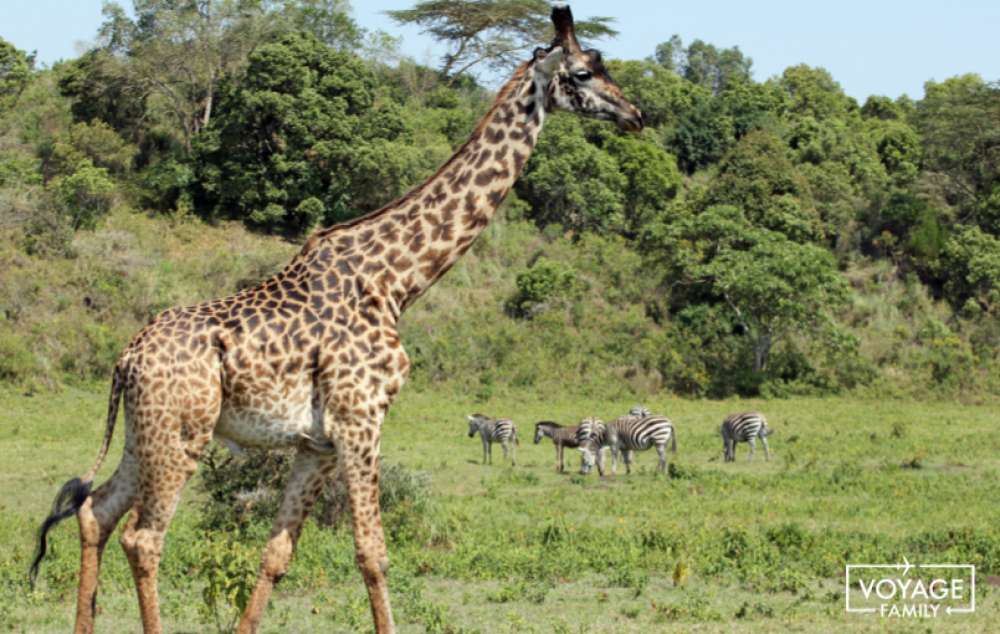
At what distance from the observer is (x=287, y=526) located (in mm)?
6285

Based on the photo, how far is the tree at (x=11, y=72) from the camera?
37281 mm

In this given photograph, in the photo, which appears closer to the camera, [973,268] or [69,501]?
[69,501]

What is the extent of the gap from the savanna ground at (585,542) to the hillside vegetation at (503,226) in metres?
7.40

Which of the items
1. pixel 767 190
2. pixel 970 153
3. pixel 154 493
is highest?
pixel 970 153

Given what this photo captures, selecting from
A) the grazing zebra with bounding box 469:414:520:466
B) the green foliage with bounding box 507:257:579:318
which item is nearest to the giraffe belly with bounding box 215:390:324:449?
the grazing zebra with bounding box 469:414:520:466

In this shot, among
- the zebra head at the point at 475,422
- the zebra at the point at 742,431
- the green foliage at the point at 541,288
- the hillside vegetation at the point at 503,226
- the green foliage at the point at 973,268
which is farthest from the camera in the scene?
the green foliage at the point at 973,268

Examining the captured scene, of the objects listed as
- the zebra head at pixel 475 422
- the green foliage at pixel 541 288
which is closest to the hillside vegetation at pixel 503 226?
the green foliage at pixel 541 288

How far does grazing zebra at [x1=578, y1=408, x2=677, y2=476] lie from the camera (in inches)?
769

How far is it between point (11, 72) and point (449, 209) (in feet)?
114

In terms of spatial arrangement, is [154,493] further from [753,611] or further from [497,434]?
[497,434]

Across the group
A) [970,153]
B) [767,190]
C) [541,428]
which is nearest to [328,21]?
[767,190]

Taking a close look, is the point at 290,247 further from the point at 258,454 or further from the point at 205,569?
the point at 205,569

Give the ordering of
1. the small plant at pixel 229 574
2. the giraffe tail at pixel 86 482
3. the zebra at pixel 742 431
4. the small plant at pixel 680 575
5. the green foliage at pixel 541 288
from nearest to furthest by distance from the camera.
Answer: the giraffe tail at pixel 86 482 → the small plant at pixel 229 574 → the small plant at pixel 680 575 → the zebra at pixel 742 431 → the green foliage at pixel 541 288

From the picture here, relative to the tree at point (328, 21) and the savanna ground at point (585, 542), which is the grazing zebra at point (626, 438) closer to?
the savanna ground at point (585, 542)
